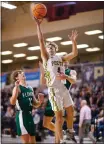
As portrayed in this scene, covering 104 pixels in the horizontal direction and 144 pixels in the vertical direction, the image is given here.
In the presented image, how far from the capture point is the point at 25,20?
16.0 metres

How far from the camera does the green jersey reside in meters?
6.18

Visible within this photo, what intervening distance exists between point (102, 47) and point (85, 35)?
3.61 metres

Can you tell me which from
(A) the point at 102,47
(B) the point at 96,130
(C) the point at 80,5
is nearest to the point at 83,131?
(B) the point at 96,130

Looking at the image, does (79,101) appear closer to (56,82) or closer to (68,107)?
(68,107)

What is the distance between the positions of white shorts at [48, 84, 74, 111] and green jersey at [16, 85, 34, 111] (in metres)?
0.59

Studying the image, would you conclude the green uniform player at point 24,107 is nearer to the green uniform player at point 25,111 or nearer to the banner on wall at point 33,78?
the green uniform player at point 25,111

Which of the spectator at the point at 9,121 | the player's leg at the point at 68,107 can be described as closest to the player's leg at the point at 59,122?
the player's leg at the point at 68,107

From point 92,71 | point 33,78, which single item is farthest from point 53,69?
point 33,78

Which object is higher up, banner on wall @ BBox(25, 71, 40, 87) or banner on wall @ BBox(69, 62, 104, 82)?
banner on wall @ BBox(69, 62, 104, 82)

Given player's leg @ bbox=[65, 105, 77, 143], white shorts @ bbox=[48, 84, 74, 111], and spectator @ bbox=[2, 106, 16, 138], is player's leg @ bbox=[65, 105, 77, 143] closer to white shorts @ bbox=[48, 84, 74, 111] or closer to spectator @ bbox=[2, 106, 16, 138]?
white shorts @ bbox=[48, 84, 74, 111]

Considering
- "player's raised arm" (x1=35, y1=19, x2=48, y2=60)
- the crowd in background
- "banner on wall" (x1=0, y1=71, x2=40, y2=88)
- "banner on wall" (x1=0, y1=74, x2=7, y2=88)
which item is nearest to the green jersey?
"player's raised arm" (x1=35, y1=19, x2=48, y2=60)

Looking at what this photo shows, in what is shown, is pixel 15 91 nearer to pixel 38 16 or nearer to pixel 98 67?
pixel 38 16

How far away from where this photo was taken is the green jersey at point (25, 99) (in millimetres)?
6180

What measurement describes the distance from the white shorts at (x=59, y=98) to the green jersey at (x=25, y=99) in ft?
1.95
